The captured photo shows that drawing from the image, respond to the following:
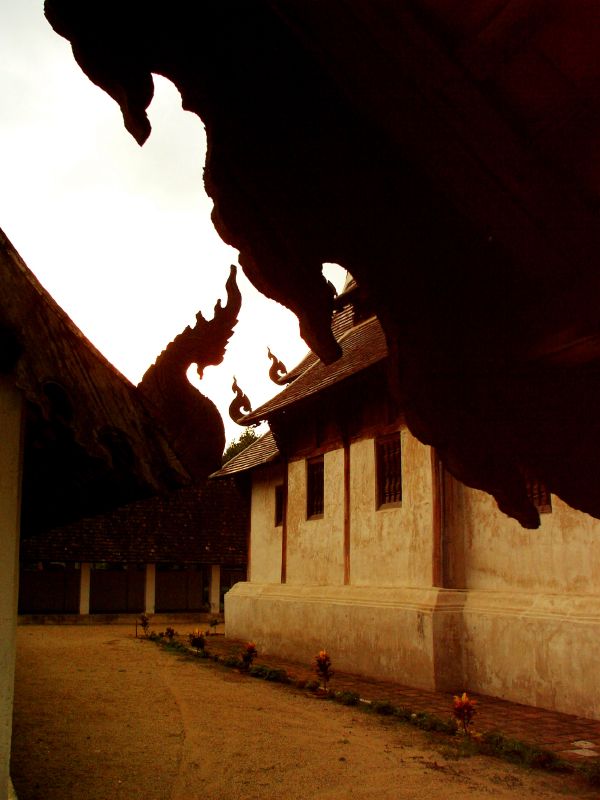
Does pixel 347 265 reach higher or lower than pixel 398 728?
higher

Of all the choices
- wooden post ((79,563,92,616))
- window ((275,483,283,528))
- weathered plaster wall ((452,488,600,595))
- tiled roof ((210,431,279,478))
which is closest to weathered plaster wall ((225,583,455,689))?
weathered plaster wall ((452,488,600,595))

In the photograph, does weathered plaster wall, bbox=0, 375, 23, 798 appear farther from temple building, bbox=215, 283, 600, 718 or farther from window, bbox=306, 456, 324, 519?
window, bbox=306, 456, 324, 519

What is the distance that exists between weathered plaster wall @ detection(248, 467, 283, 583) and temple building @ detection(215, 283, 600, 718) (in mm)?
68

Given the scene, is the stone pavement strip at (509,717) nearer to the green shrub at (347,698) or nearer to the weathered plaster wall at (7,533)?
the green shrub at (347,698)

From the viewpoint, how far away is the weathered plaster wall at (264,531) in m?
16.7

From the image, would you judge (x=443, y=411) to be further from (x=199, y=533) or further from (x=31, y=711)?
(x=199, y=533)

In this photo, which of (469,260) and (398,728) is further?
(398,728)

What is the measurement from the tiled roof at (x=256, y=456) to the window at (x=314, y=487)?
1370mm

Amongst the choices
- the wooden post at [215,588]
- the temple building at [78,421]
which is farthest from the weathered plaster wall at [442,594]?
the wooden post at [215,588]

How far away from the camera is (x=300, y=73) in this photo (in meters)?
1.64

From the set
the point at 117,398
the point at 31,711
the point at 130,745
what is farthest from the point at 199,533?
the point at 117,398

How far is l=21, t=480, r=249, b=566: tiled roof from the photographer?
84.3 ft

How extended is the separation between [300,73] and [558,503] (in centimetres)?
873

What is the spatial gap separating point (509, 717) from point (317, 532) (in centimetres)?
637
